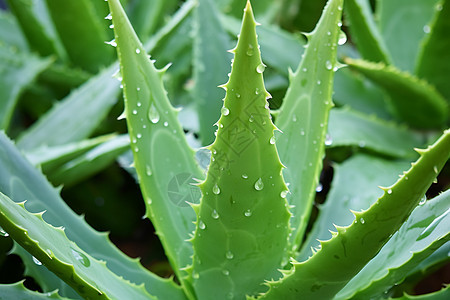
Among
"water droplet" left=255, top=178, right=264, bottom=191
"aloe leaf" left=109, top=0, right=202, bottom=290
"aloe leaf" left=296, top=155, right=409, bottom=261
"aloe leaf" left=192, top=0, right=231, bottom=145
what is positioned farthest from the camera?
"aloe leaf" left=192, top=0, right=231, bottom=145

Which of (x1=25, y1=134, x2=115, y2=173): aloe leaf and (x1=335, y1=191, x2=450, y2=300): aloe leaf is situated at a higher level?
(x1=335, y1=191, x2=450, y2=300): aloe leaf

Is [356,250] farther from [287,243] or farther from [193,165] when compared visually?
[193,165]

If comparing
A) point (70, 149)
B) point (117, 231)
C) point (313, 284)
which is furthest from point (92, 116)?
point (313, 284)

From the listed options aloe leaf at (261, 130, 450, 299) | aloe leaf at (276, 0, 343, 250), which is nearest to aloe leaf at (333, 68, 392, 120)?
aloe leaf at (276, 0, 343, 250)

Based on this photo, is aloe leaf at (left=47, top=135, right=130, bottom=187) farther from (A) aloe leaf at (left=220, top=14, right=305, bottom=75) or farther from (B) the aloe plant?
→ (A) aloe leaf at (left=220, top=14, right=305, bottom=75)

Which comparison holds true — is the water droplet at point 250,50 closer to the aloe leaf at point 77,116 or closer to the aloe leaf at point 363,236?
the aloe leaf at point 363,236
